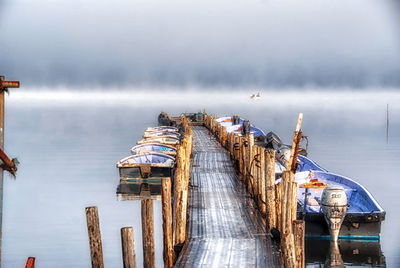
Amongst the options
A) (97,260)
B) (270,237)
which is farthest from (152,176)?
(97,260)

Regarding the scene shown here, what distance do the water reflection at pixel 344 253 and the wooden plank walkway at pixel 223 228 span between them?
132 inches

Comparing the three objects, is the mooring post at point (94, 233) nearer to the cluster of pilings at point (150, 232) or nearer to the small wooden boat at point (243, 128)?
the cluster of pilings at point (150, 232)

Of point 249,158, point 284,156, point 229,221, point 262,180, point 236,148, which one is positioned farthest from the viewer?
point 284,156

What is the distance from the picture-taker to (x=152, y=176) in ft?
119

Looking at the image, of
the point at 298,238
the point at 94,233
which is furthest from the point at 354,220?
the point at 94,233

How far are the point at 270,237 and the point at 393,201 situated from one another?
20555 mm

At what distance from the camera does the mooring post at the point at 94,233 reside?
45.3ft

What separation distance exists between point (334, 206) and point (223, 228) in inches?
181

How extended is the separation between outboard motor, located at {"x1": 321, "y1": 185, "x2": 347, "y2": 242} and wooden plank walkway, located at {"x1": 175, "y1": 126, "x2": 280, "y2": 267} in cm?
259

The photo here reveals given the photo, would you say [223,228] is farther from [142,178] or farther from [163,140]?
[163,140]

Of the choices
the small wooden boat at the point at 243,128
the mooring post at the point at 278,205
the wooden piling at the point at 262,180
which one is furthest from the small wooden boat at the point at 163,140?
the mooring post at the point at 278,205

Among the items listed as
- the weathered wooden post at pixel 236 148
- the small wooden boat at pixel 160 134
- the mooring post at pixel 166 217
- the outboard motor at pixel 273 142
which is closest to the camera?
the mooring post at pixel 166 217

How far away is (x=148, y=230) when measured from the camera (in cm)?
1502

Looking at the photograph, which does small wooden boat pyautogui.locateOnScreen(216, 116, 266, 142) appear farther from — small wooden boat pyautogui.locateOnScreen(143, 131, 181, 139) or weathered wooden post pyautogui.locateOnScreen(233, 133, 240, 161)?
weathered wooden post pyautogui.locateOnScreen(233, 133, 240, 161)
